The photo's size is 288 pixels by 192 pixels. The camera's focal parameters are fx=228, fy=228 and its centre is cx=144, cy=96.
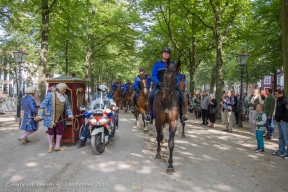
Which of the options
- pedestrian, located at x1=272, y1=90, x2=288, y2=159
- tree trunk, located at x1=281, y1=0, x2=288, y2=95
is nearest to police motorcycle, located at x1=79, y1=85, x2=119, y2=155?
pedestrian, located at x1=272, y1=90, x2=288, y2=159

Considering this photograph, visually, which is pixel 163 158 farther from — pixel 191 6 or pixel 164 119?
pixel 191 6

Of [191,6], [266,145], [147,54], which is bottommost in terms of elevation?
[266,145]

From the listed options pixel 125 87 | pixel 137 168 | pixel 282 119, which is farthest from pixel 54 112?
pixel 125 87

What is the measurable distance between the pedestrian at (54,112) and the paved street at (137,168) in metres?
0.60

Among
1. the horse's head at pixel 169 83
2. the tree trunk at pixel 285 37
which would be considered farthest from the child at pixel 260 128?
the horse's head at pixel 169 83

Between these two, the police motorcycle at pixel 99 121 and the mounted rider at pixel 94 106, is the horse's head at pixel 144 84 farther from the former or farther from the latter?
the police motorcycle at pixel 99 121

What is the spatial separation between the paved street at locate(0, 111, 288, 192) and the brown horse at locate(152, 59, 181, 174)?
2.21ft

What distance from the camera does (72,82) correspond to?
7.91 meters

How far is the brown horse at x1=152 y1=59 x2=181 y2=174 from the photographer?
5.79 metres

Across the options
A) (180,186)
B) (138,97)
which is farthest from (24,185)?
(138,97)

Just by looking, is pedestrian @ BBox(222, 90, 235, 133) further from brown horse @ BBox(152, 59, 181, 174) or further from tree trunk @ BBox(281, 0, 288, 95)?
brown horse @ BBox(152, 59, 181, 174)

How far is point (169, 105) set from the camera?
6.20 metres

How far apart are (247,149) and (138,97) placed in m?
5.32

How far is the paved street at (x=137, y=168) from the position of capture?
187 inches
